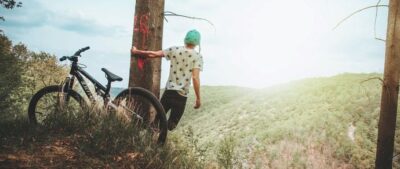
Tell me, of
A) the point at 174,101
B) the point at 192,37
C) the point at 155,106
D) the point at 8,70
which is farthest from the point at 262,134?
the point at 155,106

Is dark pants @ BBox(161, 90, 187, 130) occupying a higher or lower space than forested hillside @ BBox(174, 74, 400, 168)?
higher

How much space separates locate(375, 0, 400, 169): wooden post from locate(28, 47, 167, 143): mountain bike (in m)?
5.44

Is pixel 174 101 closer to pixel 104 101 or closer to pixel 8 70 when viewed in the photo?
pixel 104 101

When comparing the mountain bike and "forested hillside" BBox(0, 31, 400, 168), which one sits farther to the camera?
the mountain bike

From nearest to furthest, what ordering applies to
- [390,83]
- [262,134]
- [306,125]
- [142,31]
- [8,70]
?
[142,31]
[390,83]
[8,70]
[306,125]
[262,134]

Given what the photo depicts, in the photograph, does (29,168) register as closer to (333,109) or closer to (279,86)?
(333,109)

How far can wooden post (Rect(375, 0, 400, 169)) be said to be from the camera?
8.62 metres

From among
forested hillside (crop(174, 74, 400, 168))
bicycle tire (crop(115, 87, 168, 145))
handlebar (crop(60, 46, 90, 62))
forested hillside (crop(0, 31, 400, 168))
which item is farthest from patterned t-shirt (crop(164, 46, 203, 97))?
forested hillside (crop(174, 74, 400, 168))

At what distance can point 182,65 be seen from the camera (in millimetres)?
6047

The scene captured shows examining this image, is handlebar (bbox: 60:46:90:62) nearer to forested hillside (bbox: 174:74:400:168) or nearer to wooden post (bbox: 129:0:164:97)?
wooden post (bbox: 129:0:164:97)

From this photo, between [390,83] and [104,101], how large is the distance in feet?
20.6

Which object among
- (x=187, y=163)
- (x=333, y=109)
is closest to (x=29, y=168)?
(x=187, y=163)

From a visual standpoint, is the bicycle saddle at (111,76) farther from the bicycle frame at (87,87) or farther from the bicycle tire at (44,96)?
the bicycle tire at (44,96)

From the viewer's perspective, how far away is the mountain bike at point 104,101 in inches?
218
